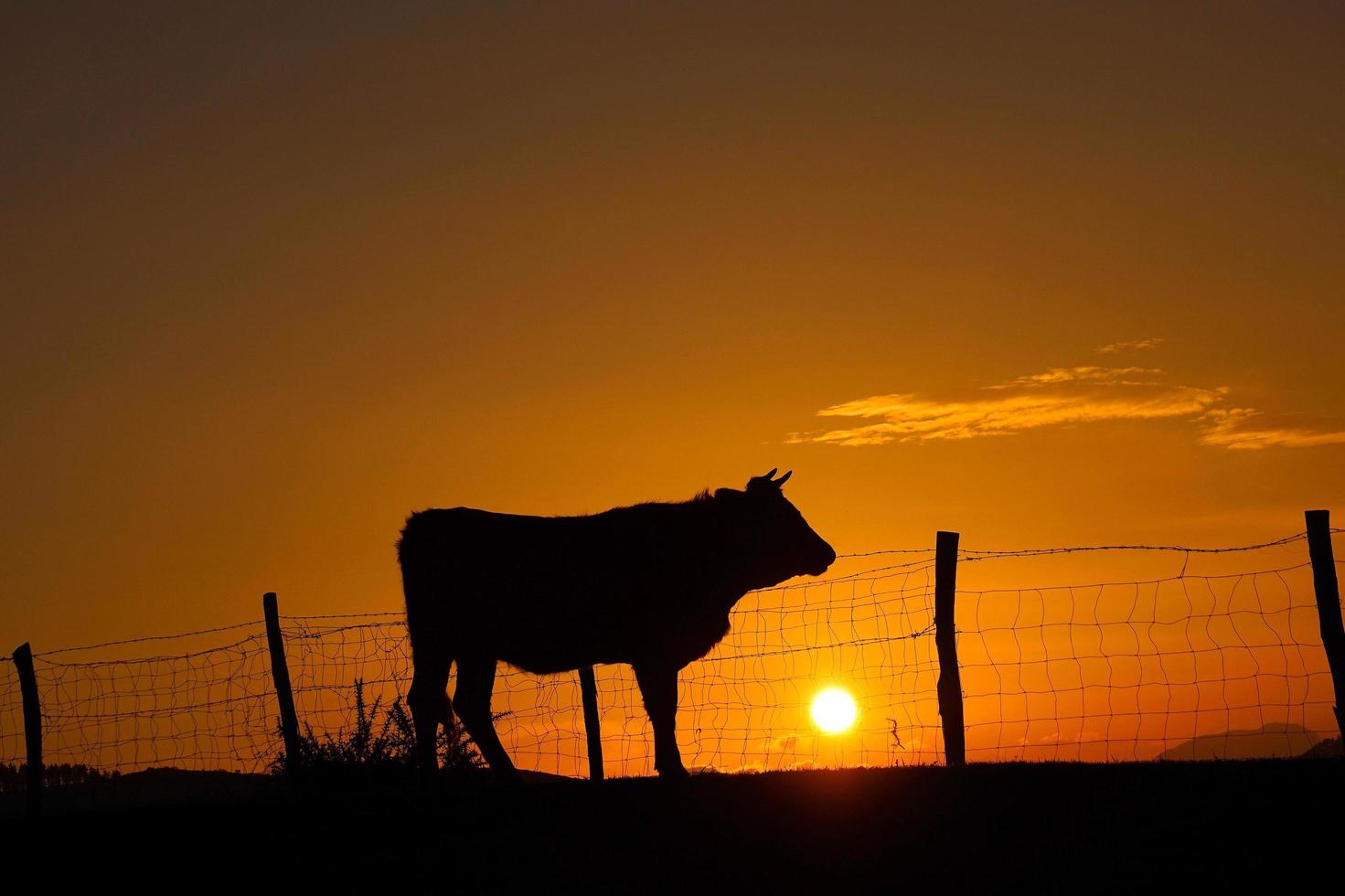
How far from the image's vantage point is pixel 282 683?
13.1m

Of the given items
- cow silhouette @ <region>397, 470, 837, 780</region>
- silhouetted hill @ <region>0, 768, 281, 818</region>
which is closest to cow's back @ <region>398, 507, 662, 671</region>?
cow silhouette @ <region>397, 470, 837, 780</region>

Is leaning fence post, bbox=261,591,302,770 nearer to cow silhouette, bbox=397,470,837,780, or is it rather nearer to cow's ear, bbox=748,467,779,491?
cow silhouette, bbox=397,470,837,780

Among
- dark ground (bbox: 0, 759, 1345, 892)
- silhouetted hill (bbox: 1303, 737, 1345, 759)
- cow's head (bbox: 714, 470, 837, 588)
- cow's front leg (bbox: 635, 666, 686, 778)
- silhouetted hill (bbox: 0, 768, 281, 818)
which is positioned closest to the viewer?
dark ground (bbox: 0, 759, 1345, 892)

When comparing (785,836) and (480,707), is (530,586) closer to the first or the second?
(480,707)

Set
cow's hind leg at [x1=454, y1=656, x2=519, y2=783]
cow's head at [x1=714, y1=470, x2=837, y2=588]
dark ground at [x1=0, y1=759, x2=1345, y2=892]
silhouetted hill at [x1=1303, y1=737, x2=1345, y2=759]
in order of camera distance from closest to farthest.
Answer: dark ground at [x1=0, y1=759, x2=1345, y2=892]
silhouetted hill at [x1=1303, y1=737, x2=1345, y2=759]
cow's hind leg at [x1=454, y1=656, x2=519, y2=783]
cow's head at [x1=714, y1=470, x2=837, y2=588]

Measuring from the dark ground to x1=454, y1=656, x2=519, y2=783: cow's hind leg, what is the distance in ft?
7.80

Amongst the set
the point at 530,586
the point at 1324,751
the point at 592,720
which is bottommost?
the point at 1324,751

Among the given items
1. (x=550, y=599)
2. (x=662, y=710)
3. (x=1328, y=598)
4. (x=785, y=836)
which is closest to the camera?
(x=785, y=836)

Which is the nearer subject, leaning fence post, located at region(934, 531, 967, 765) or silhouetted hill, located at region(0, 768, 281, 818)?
leaning fence post, located at region(934, 531, 967, 765)

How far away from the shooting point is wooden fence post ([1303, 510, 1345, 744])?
10.2m

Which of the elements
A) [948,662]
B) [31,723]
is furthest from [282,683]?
[948,662]

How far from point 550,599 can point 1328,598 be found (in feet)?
21.9

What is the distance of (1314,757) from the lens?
10.0 meters

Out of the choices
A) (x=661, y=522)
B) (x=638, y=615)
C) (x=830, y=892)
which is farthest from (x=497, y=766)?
(x=830, y=892)
